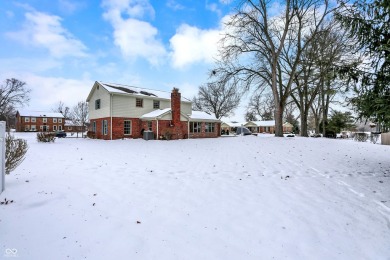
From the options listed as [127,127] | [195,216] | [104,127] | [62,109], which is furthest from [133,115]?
[62,109]

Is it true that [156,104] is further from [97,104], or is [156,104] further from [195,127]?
[97,104]

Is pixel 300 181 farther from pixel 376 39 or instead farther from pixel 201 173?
pixel 376 39

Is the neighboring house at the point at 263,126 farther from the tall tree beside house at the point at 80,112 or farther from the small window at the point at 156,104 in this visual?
the tall tree beside house at the point at 80,112

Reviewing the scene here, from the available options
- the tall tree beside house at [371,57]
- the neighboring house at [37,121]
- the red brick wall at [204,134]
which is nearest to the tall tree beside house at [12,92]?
the neighboring house at [37,121]

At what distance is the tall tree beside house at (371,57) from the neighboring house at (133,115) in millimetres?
18594

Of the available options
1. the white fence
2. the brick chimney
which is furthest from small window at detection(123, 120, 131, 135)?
the white fence

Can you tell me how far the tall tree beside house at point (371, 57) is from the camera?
597cm

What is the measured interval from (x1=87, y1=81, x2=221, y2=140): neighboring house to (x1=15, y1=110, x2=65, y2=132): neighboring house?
139ft

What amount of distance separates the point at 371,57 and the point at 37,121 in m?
72.6

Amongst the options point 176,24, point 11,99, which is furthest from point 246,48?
point 11,99

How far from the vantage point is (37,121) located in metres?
59.5

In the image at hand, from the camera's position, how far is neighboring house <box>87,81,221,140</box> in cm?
2341

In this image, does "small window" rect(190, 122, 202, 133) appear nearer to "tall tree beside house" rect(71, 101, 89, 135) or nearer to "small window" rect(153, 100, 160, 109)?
"small window" rect(153, 100, 160, 109)

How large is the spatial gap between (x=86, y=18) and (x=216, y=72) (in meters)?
13.4
